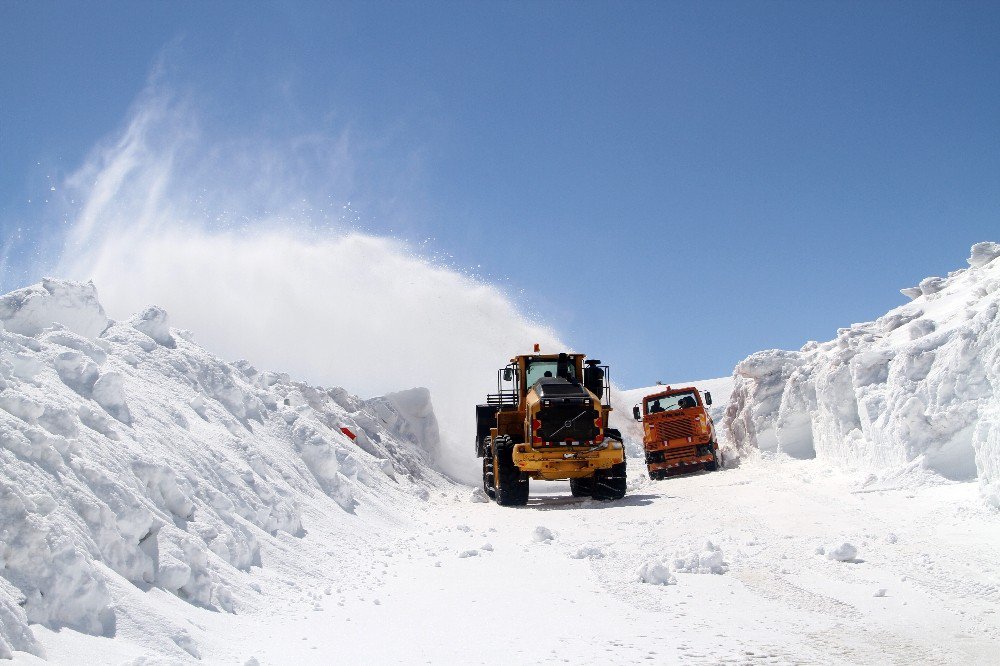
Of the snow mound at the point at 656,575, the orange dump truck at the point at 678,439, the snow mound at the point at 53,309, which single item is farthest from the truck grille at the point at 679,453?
the snow mound at the point at 53,309

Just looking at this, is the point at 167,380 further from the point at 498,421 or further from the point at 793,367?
the point at 793,367

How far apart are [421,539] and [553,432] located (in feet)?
14.3

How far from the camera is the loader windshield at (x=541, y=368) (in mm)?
16438

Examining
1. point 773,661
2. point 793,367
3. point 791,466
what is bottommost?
point 773,661

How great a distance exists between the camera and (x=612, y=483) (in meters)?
15.3

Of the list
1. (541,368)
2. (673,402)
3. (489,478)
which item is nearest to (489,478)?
(489,478)

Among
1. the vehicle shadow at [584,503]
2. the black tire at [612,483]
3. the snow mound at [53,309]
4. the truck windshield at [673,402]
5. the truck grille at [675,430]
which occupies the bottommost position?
the vehicle shadow at [584,503]

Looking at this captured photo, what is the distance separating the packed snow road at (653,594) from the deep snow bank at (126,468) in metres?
0.32

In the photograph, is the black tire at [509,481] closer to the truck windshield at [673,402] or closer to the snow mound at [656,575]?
the truck windshield at [673,402]

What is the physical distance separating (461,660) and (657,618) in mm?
1692

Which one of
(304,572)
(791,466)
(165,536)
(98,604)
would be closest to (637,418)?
(791,466)

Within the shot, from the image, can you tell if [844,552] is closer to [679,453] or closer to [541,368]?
[541,368]

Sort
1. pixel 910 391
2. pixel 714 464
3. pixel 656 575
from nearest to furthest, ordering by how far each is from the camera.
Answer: pixel 656 575, pixel 910 391, pixel 714 464

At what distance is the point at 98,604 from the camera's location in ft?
14.7
